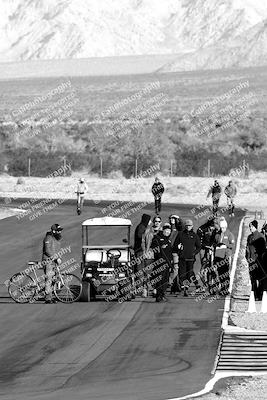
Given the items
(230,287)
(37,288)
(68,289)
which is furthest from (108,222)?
(230,287)

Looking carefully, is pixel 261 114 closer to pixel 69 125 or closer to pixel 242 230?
pixel 69 125

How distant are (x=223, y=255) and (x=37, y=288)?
3875 mm

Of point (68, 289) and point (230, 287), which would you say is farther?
point (230, 287)

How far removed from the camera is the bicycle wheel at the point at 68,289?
23.2 meters

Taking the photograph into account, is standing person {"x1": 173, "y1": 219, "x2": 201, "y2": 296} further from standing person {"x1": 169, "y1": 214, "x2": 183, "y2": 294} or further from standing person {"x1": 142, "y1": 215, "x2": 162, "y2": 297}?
standing person {"x1": 142, "y1": 215, "x2": 162, "y2": 297}

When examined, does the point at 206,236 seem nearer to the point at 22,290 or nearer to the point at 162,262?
the point at 162,262

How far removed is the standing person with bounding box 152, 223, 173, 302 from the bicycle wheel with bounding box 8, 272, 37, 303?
2501 mm

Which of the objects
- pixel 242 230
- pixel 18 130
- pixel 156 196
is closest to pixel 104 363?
pixel 242 230

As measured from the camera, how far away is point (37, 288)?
23.5 meters

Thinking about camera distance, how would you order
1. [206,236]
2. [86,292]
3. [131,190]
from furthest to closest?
[131,190], [206,236], [86,292]

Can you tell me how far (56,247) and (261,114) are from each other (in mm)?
78596

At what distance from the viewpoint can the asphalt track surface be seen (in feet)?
49.6

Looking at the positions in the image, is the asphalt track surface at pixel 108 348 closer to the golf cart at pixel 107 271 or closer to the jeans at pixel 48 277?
the jeans at pixel 48 277

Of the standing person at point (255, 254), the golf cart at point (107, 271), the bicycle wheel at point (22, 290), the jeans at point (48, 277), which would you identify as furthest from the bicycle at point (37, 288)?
the standing person at point (255, 254)
